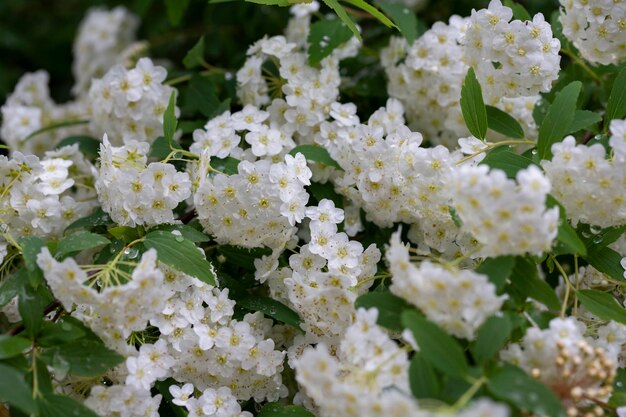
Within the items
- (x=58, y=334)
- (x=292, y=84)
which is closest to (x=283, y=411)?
(x=58, y=334)

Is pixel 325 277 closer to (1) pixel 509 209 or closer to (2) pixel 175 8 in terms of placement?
(1) pixel 509 209

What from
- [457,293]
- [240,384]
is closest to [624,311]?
[457,293]

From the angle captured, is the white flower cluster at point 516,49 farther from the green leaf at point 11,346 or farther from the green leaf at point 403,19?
the green leaf at point 11,346

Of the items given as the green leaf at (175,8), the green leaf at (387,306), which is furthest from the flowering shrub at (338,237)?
the green leaf at (175,8)

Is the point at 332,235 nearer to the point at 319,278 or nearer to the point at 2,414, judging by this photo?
the point at 319,278

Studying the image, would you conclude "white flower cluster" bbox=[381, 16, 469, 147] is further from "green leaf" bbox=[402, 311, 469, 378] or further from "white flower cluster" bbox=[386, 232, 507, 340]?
"green leaf" bbox=[402, 311, 469, 378]

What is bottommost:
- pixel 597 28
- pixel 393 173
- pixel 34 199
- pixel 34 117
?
pixel 34 117

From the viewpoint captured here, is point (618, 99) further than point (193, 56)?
No
